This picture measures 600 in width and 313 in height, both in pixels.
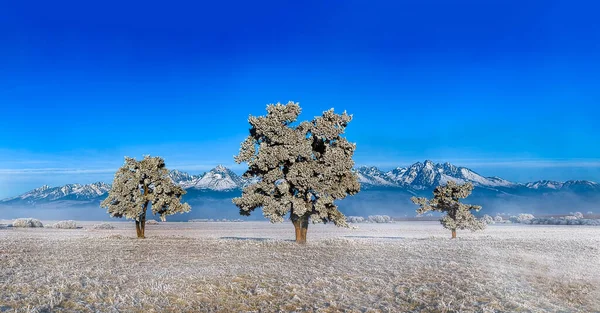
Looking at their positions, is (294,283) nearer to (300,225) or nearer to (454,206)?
(300,225)

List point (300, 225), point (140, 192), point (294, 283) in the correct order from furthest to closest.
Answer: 1. point (140, 192)
2. point (300, 225)
3. point (294, 283)

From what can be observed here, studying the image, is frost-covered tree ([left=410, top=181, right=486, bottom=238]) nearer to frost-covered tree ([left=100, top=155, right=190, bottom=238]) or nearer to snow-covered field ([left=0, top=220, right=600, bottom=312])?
snow-covered field ([left=0, top=220, right=600, bottom=312])

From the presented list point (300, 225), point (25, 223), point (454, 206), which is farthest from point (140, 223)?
point (25, 223)

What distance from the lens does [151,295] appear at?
15727 millimetres

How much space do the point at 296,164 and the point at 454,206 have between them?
23855 millimetres

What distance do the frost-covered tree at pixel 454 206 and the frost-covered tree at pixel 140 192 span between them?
27638mm

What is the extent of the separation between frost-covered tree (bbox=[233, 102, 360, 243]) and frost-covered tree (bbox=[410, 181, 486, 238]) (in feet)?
54.9

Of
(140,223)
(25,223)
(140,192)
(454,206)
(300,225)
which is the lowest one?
(25,223)

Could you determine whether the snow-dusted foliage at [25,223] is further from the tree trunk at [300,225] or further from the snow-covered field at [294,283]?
the tree trunk at [300,225]

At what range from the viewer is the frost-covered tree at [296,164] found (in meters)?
38.3

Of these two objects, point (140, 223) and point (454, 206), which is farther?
point (454, 206)

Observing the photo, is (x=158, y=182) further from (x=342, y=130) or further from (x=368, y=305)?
(x=368, y=305)

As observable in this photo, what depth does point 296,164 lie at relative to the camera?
1511 inches

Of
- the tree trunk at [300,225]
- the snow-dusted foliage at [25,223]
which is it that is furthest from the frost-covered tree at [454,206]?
the snow-dusted foliage at [25,223]
